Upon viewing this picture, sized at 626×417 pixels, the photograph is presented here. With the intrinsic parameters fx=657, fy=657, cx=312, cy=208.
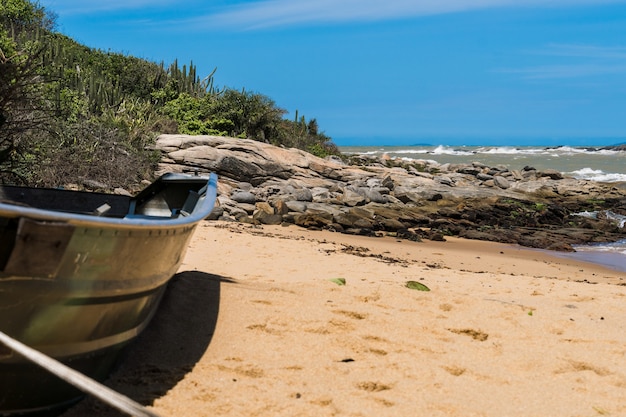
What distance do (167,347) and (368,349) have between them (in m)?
1.60

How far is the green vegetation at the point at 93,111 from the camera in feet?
41.7

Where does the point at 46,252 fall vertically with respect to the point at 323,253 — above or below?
above

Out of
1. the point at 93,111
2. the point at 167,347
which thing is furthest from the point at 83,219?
the point at 93,111

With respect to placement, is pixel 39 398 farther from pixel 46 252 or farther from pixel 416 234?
pixel 416 234

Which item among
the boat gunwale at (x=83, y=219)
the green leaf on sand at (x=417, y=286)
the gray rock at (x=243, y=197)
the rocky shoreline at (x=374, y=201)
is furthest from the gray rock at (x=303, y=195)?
the boat gunwale at (x=83, y=219)

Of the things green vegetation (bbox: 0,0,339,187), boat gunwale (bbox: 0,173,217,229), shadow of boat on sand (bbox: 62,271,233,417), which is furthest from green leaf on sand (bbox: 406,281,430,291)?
green vegetation (bbox: 0,0,339,187)

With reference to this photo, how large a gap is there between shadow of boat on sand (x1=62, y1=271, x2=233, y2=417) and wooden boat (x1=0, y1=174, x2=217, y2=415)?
0.20 m

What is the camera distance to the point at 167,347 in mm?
5016

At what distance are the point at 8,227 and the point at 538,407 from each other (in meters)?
3.50

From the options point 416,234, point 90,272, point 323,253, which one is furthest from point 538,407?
point 416,234

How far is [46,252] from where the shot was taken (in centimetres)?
328

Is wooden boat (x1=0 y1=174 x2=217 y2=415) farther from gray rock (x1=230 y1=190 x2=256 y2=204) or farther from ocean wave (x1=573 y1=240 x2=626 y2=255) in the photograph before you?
ocean wave (x1=573 y1=240 x2=626 y2=255)

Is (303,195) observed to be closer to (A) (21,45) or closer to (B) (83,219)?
(A) (21,45)

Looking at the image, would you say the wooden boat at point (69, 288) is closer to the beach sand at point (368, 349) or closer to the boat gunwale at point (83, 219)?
the boat gunwale at point (83, 219)
